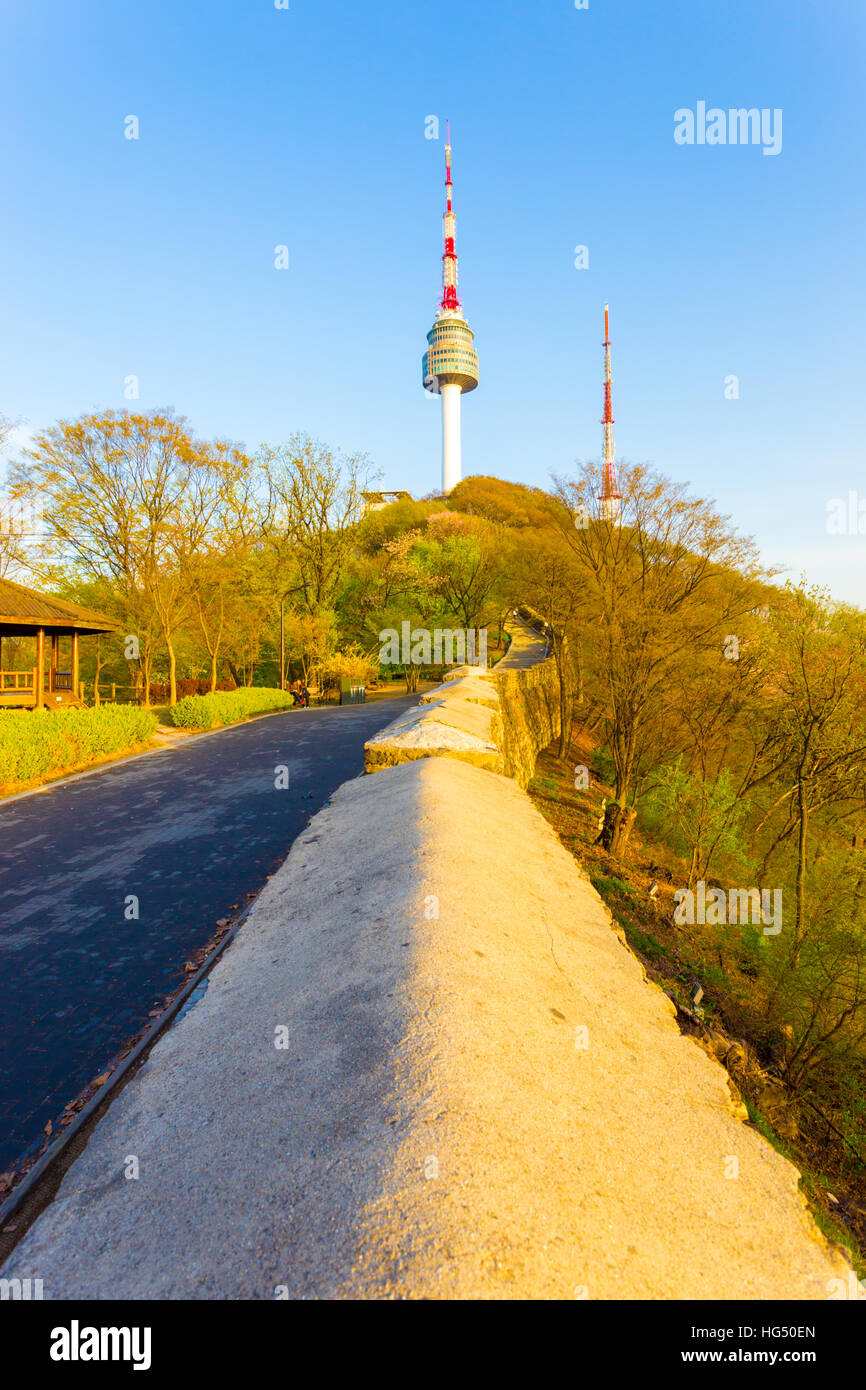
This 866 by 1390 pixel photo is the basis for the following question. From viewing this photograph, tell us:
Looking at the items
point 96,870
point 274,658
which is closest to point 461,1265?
point 96,870

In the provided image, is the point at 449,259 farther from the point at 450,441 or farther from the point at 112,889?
the point at 112,889

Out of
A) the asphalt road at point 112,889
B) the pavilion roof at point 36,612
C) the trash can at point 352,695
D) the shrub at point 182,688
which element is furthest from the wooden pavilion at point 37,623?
the shrub at point 182,688

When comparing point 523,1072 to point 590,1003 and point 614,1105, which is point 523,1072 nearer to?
point 614,1105

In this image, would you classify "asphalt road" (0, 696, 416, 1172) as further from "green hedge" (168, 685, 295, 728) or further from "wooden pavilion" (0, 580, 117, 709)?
"wooden pavilion" (0, 580, 117, 709)

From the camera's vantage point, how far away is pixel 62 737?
1297cm

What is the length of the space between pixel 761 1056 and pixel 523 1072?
6.78 metres

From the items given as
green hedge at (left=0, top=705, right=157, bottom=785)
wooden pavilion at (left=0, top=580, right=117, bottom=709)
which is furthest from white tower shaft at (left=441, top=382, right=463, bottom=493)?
green hedge at (left=0, top=705, right=157, bottom=785)

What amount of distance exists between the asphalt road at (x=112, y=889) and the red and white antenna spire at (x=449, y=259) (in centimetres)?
9786

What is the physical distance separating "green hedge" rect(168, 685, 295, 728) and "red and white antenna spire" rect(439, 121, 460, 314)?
89.7 m

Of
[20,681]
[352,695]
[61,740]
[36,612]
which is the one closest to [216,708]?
[36,612]

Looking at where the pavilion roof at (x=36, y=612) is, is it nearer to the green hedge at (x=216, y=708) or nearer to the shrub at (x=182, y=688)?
the green hedge at (x=216, y=708)

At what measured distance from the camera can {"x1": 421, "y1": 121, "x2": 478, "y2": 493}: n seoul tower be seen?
91125 millimetres

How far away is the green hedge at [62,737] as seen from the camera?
38.2 ft

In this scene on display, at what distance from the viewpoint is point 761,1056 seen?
734 cm
